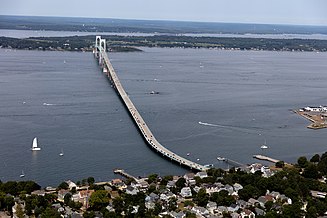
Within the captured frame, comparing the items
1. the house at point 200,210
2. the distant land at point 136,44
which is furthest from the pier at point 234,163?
the distant land at point 136,44

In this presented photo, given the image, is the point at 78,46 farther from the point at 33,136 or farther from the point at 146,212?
the point at 146,212

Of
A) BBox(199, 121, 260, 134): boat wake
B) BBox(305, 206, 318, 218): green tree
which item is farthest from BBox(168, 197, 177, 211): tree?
BBox(199, 121, 260, 134): boat wake

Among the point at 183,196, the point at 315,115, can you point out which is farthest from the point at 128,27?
the point at 183,196

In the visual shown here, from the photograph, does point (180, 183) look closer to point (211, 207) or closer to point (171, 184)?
point (171, 184)

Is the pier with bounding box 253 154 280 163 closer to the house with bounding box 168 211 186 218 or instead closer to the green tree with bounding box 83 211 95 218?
the house with bounding box 168 211 186 218

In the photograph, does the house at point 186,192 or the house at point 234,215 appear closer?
the house at point 234,215

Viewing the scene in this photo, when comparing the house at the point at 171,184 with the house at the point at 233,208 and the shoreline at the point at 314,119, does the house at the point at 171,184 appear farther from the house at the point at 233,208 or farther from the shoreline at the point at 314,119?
the shoreline at the point at 314,119
